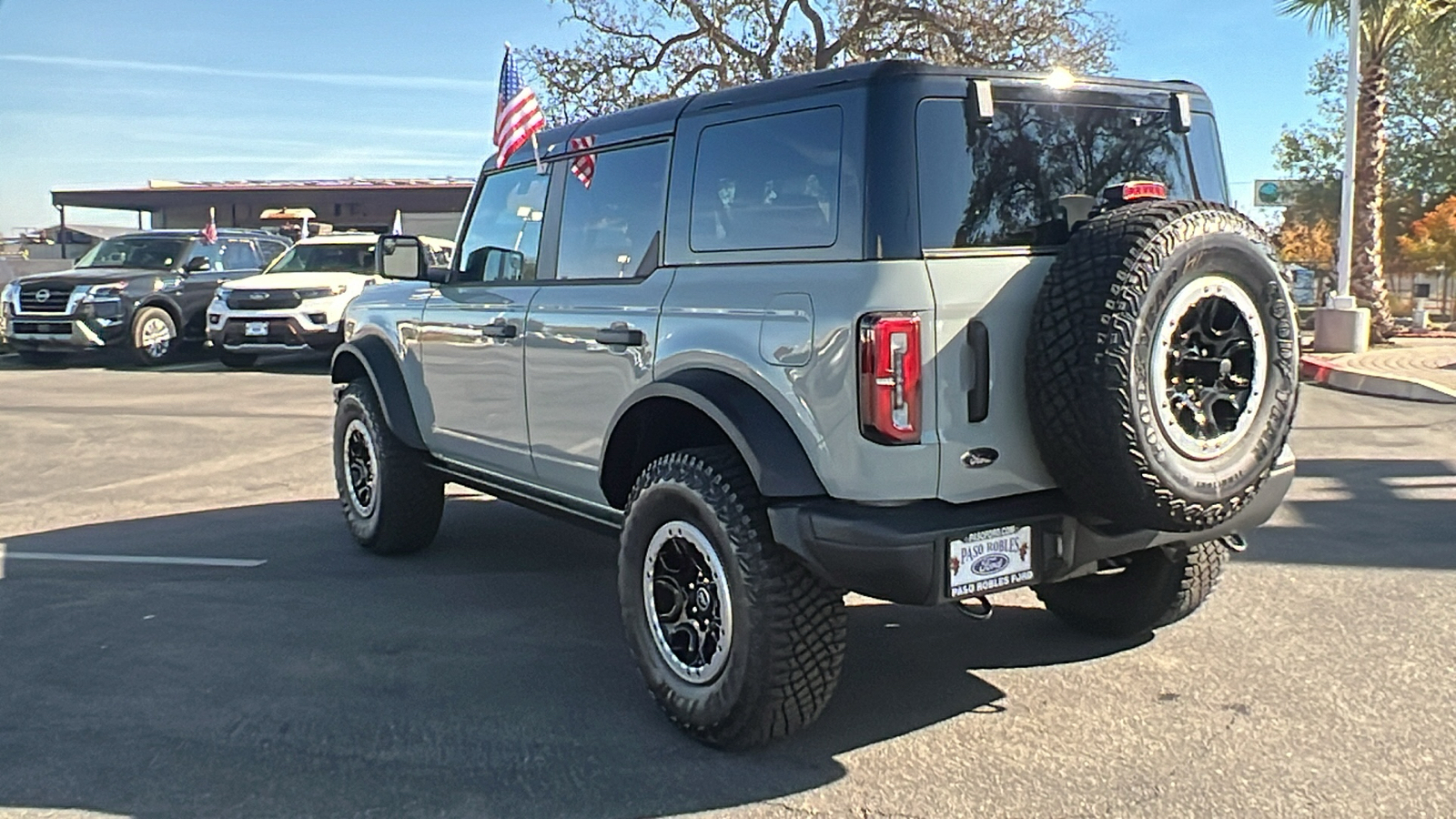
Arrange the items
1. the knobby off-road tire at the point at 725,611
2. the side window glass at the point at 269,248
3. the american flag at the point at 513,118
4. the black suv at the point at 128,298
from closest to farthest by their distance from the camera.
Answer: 1. the knobby off-road tire at the point at 725,611
2. the american flag at the point at 513,118
3. the black suv at the point at 128,298
4. the side window glass at the point at 269,248

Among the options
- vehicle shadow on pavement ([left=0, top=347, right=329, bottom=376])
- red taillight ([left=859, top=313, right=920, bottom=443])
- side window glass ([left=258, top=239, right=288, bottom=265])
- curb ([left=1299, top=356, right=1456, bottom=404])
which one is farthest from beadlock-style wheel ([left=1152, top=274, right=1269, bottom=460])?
side window glass ([left=258, top=239, right=288, bottom=265])

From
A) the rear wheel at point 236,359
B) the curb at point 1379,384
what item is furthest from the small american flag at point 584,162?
the rear wheel at point 236,359

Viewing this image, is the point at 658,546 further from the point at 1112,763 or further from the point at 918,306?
the point at 1112,763

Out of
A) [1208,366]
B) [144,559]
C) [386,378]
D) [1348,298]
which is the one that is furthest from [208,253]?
[1208,366]

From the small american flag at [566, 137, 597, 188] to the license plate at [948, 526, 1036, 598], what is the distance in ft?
7.17

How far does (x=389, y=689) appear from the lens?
4.32m

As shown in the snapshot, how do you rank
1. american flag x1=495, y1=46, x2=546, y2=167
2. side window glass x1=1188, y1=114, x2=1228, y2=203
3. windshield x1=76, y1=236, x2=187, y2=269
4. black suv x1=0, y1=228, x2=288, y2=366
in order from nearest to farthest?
side window glass x1=1188, y1=114, x2=1228, y2=203
american flag x1=495, y1=46, x2=546, y2=167
black suv x1=0, y1=228, x2=288, y2=366
windshield x1=76, y1=236, x2=187, y2=269

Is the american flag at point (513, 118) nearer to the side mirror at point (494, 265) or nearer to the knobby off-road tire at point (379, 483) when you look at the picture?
the side mirror at point (494, 265)

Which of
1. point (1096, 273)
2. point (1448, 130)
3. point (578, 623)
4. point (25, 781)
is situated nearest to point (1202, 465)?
point (1096, 273)

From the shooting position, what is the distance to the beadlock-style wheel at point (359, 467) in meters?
6.18

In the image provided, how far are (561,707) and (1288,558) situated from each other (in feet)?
12.1

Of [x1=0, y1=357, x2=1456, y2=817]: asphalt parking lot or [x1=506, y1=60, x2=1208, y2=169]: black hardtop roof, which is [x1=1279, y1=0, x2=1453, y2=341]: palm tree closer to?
[x1=0, y1=357, x2=1456, y2=817]: asphalt parking lot

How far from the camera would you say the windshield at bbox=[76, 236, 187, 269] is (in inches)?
692

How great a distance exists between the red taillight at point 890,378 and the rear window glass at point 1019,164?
1.04ft
